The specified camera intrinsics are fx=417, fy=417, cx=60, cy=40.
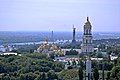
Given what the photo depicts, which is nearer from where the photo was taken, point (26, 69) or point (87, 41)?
point (87, 41)

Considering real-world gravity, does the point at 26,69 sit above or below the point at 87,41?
below

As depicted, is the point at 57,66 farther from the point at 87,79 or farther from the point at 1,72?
the point at 87,79

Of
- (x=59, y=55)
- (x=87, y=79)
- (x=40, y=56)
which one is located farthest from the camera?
(x=59, y=55)

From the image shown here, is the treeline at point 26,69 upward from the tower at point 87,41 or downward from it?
downward

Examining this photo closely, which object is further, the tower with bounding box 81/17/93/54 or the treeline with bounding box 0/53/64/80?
the treeline with bounding box 0/53/64/80

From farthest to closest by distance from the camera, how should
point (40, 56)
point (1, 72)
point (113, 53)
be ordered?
1. point (113, 53)
2. point (40, 56)
3. point (1, 72)

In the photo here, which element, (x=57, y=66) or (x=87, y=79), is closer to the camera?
(x=87, y=79)

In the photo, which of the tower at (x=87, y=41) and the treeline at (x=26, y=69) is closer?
the tower at (x=87, y=41)

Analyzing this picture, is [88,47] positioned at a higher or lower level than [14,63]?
higher

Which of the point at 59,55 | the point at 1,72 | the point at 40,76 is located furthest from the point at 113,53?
the point at 40,76

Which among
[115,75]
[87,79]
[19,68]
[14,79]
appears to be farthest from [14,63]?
[87,79]

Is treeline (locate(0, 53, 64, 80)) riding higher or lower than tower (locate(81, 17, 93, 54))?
lower
